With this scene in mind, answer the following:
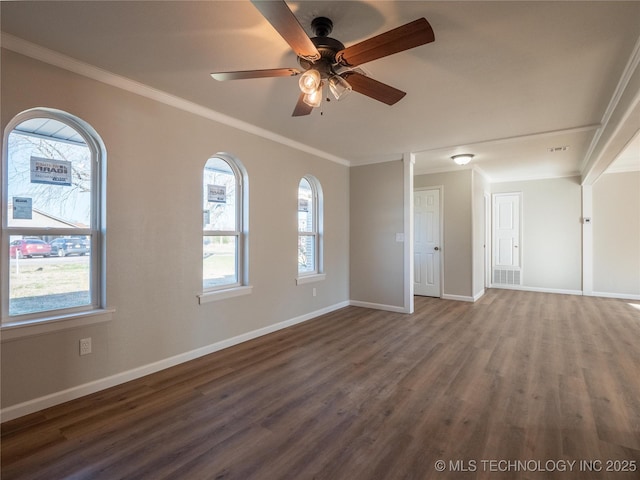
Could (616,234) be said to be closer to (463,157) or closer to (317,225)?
(463,157)

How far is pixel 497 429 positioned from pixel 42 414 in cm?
306

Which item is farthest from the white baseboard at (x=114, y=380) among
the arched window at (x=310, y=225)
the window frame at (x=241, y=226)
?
the arched window at (x=310, y=225)

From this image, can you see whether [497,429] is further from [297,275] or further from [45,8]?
[45,8]

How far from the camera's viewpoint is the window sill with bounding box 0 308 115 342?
2057mm

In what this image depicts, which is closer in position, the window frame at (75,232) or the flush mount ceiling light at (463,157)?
the window frame at (75,232)

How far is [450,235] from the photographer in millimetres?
5973

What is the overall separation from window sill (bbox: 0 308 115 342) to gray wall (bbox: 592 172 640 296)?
7979mm

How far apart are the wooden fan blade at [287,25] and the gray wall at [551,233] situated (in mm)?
6781

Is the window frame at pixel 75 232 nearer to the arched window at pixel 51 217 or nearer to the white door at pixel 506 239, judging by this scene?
the arched window at pixel 51 217

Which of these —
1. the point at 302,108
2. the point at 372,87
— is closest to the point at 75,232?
the point at 302,108

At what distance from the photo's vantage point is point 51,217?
232 cm

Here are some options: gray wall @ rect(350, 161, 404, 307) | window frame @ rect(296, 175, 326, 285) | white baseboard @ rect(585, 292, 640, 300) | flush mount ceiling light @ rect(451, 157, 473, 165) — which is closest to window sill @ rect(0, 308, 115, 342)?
window frame @ rect(296, 175, 326, 285)

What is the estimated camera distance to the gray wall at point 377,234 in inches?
196

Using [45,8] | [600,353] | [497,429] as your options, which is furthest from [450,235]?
[45,8]
